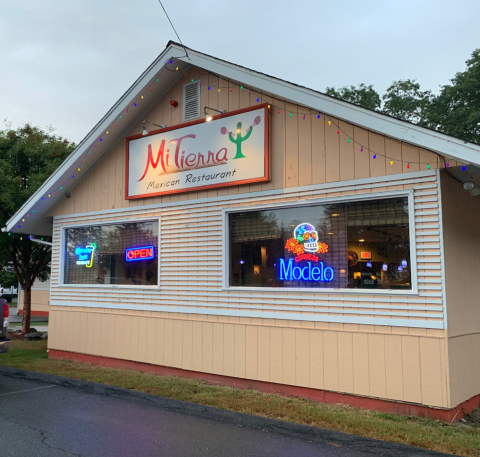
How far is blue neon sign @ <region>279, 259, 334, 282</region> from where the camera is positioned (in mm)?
6871

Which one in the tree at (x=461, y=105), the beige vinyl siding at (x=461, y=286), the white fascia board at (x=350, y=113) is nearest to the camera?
the white fascia board at (x=350, y=113)

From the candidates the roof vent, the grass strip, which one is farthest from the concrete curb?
the roof vent

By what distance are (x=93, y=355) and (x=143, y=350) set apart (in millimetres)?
1512

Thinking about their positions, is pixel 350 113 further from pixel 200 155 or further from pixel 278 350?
pixel 278 350

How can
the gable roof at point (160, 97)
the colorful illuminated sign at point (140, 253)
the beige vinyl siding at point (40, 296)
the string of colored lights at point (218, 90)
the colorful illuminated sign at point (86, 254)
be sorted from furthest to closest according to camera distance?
the beige vinyl siding at point (40, 296) < the colorful illuminated sign at point (86, 254) < the colorful illuminated sign at point (140, 253) < the string of colored lights at point (218, 90) < the gable roof at point (160, 97)

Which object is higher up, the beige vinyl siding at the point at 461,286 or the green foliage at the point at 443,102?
the green foliage at the point at 443,102

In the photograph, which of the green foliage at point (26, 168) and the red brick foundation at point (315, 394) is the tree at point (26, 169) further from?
the red brick foundation at point (315, 394)

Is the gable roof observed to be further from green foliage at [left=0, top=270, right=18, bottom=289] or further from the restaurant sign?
green foliage at [left=0, top=270, right=18, bottom=289]

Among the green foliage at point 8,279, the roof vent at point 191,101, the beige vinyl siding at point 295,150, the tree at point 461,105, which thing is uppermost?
the tree at point 461,105

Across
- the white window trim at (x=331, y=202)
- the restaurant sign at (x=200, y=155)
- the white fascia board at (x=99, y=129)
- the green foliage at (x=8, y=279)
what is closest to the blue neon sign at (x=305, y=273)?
the white window trim at (x=331, y=202)

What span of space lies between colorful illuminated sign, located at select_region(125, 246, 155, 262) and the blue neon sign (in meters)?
3.00

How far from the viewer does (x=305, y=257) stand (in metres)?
7.10

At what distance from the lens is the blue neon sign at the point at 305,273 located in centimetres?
687

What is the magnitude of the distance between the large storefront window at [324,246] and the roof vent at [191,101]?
2.16 meters
